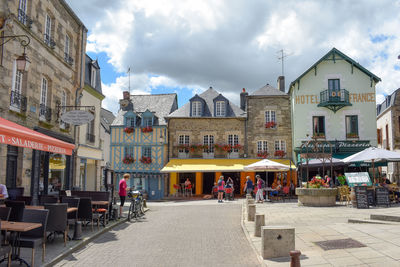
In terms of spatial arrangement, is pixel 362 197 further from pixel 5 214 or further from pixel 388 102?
pixel 388 102

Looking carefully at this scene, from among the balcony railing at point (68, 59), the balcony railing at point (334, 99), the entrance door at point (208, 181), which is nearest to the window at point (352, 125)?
the balcony railing at point (334, 99)

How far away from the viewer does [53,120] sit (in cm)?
1397

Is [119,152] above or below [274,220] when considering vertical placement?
above

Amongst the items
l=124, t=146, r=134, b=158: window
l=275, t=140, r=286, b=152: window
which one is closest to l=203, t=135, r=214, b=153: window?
l=275, t=140, r=286, b=152: window

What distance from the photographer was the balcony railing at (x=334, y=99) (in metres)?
24.7

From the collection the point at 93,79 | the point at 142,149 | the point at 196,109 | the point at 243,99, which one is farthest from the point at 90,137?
the point at 243,99

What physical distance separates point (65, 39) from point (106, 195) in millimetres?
8263

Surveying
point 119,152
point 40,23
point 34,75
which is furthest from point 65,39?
point 119,152

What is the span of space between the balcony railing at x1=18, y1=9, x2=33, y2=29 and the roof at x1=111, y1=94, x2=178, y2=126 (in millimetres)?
15874

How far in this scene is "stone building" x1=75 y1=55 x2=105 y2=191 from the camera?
17375mm

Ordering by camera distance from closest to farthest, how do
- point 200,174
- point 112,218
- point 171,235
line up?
point 171,235, point 112,218, point 200,174

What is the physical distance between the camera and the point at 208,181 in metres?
26.9

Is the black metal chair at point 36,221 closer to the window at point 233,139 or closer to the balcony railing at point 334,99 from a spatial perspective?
the window at point 233,139

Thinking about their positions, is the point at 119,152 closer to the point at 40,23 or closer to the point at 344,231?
the point at 40,23
